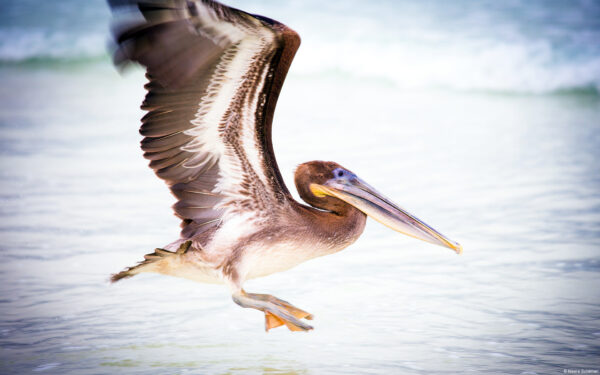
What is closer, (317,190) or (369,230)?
(317,190)

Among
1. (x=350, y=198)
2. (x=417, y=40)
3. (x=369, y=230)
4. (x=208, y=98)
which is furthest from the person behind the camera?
(x=417, y=40)

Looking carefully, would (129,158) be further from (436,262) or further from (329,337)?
(329,337)

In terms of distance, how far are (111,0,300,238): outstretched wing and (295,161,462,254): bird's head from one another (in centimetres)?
25

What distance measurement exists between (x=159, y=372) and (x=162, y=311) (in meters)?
0.77

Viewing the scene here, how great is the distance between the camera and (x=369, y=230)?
6031 millimetres

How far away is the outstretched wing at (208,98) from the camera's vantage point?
136 inches

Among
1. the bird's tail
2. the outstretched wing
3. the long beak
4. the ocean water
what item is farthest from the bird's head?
the bird's tail

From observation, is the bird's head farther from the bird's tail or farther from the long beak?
the bird's tail

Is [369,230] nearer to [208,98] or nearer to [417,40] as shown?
[208,98]

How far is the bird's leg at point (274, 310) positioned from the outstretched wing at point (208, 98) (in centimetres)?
43

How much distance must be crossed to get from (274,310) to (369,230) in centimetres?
210

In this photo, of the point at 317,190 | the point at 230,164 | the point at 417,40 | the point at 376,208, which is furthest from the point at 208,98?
the point at 417,40

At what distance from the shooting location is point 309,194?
171 inches

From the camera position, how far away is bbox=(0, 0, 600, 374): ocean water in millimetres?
4117
